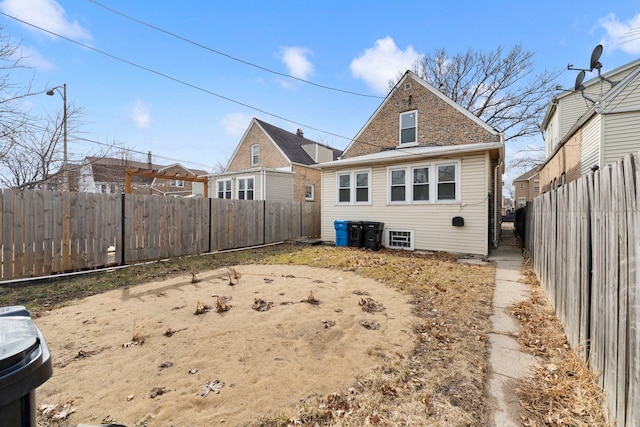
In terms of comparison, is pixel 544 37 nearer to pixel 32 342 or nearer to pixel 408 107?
pixel 408 107

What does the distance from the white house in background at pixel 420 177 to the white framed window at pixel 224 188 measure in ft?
26.9

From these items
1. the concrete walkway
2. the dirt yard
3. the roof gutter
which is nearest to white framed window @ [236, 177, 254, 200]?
the roof gutter

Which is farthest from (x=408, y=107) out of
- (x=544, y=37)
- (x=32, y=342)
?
(x=32, y=342)

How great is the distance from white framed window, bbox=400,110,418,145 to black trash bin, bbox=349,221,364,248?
16.9ft

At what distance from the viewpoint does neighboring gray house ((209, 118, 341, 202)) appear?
55.8 feet

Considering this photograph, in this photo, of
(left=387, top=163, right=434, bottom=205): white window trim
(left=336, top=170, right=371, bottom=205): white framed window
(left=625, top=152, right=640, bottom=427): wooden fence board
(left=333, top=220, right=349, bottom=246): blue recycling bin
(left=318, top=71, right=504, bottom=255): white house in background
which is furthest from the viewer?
(left=336, top=170, right=371, bottom=205): white framed window

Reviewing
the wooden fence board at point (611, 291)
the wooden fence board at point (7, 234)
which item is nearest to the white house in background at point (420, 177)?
the wooden fence board at point (611, 291)

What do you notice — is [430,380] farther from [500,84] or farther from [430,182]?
[500,84]

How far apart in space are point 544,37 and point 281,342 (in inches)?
756

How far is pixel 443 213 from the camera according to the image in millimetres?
9906

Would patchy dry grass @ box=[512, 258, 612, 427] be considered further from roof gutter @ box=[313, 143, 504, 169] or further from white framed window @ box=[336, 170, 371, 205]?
white framed window @ box=[336, 170, 371, 205]

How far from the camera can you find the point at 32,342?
111 cm

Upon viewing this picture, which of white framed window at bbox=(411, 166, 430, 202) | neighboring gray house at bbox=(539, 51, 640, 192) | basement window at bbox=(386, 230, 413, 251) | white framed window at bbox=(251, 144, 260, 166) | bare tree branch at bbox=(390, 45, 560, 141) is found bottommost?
basement window at bbox=(386, 230, 413, 251)

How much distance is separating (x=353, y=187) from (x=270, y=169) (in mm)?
6564
